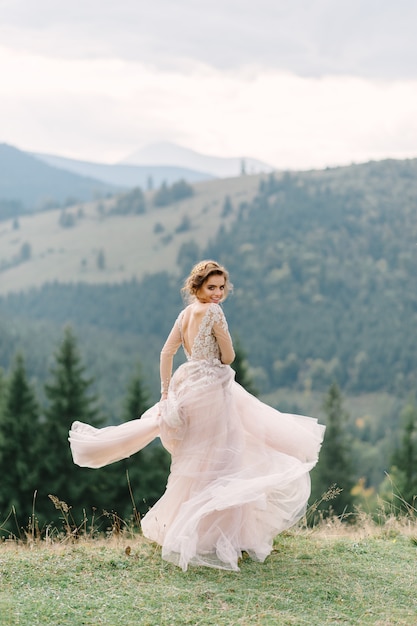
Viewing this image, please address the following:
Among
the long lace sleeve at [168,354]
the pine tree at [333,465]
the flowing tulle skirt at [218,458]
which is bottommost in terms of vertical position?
the pine tree at [333,465]

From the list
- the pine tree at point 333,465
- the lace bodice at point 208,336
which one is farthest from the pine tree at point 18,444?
the lace bodice at point 208,336

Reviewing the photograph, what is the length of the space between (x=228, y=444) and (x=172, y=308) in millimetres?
183184

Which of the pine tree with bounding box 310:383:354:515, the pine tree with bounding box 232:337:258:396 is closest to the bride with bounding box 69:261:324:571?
the pine tree with bounding box 232:337:258:396

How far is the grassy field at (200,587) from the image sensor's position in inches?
239

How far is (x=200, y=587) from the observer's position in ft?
22.2

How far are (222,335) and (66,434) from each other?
83.4ft

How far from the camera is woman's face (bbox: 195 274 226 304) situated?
7910mm

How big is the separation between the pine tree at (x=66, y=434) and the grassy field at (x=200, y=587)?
2293 centimetres

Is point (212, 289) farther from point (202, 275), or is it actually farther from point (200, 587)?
point (200, 587)

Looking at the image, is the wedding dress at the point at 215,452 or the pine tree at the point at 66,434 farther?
the pine tree at the point at 66,434

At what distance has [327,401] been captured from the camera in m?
48.5

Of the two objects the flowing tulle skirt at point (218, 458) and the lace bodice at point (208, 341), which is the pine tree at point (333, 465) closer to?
the flowing tulle skirt at point (218, 458)

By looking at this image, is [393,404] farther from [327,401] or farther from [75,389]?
[75,389]

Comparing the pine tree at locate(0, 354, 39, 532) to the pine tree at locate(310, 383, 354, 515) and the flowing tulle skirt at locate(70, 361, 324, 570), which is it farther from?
the flowing tulle skirt at locate(70, 361, 324, 570)
